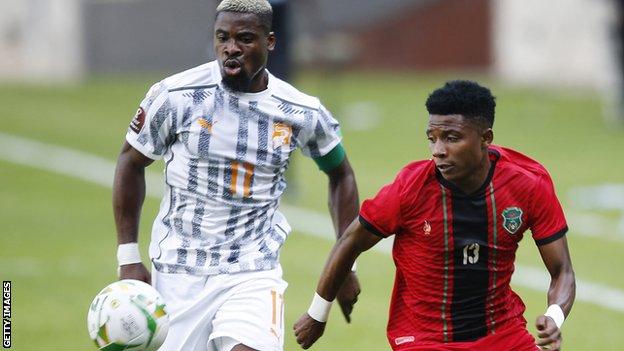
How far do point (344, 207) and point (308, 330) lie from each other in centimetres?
81

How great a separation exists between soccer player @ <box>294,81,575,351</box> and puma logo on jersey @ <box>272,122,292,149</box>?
0.63 m

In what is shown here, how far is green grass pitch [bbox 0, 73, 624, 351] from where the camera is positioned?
428 inches

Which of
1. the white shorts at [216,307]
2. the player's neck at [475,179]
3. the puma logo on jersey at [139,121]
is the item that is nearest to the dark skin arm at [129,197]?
the puma logo on jersey at [139,121]

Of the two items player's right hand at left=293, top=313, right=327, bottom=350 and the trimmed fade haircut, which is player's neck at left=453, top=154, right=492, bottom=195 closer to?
player's right hand at left=293, top=313, right=327, bottom=350

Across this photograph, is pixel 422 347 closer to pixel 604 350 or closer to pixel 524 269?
pixel 604 350

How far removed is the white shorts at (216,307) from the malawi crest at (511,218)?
118 centimetres

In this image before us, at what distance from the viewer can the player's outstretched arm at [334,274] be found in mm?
6707

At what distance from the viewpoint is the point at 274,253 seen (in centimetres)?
705

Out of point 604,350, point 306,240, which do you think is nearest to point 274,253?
point 604,350

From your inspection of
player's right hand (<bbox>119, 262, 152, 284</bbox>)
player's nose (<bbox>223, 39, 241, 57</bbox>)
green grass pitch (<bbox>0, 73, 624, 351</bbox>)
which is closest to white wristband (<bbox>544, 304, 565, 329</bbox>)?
player's nose (<bbox>223, 39, 241, 57</bbox>)

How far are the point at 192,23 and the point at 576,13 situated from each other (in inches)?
318

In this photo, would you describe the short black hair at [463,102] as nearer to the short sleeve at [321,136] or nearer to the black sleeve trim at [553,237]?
the black sleeve trim at [553,237]

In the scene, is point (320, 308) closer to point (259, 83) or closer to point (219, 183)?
point (219, 183)

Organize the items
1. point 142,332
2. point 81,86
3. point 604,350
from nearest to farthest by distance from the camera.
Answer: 1. point 142,332
2. point 604,350
3. point 81,86
